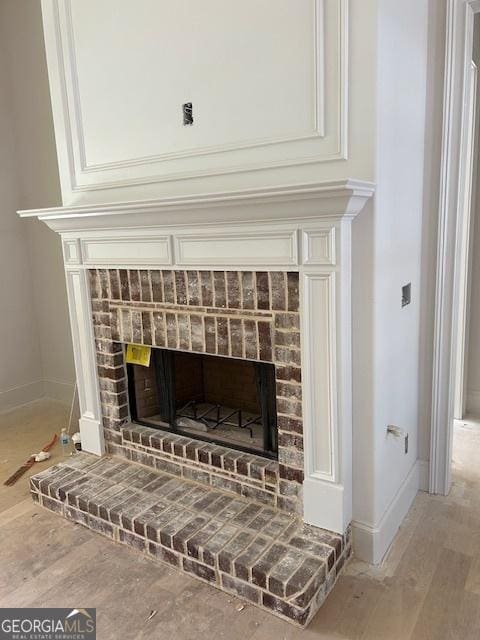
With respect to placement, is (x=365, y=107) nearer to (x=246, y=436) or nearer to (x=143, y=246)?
(x=143, y=246)

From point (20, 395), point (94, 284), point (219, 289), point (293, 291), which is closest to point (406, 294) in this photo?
point (293, 291)

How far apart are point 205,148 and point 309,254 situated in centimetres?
66

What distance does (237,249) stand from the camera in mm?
1975

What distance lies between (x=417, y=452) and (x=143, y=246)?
1679 millimetres

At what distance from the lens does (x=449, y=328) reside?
2309 mm

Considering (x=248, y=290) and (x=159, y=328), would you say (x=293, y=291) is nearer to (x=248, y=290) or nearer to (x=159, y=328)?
(x=248, y=290)

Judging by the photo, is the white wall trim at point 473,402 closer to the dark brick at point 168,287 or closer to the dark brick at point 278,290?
the dark brick at point 278,290

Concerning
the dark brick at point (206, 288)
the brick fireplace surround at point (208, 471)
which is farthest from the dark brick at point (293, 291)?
the dark brick at point (206, 288)

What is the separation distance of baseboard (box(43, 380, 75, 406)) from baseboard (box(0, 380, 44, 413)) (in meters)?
0.05

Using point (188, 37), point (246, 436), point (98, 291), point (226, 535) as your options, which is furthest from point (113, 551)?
point (188, 37)

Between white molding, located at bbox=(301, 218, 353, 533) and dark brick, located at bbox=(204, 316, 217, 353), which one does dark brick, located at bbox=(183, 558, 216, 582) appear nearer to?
white molding, located at bbox=(301, 218, 353, 533)

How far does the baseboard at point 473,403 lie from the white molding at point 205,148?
2.21 metres

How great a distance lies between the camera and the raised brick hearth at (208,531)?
5.68 feet

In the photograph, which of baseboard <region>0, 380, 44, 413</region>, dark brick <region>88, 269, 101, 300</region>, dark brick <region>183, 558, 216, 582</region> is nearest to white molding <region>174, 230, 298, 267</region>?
dark brick <region>88, 269, 101, 300</region>
